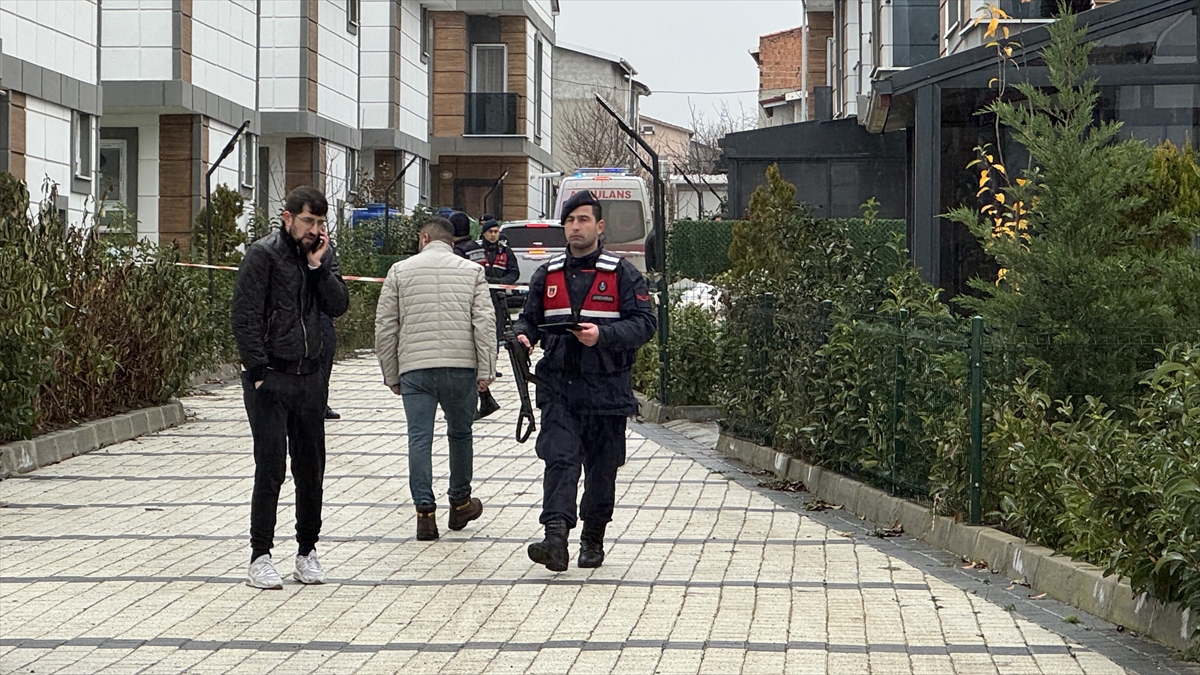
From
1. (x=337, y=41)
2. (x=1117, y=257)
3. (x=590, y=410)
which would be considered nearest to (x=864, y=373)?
(x=1117, y=257)

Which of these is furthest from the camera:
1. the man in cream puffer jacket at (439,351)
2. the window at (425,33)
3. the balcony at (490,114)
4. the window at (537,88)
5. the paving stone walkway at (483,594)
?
the window at (537,88)

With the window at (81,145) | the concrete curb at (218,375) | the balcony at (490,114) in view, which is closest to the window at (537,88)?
the balcony at (490,114)

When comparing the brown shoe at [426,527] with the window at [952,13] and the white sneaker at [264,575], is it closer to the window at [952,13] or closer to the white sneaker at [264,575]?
the white sneaker at [264,575]

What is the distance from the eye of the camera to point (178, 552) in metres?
9.83

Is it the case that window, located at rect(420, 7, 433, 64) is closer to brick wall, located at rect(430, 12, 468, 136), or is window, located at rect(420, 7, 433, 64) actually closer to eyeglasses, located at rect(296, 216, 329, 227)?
brick wall, located at rect(430, 12, 468, 136)

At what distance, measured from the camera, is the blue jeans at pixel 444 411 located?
10.6 m

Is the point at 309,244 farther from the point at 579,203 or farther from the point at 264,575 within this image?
the point at 264,575

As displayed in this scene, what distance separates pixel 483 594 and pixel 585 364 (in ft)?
4.64

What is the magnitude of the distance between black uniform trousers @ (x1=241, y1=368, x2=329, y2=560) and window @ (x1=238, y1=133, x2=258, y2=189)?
24.7 metres

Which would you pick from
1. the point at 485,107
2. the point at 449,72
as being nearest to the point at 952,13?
the point at 485,107

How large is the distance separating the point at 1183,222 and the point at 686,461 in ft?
15.5

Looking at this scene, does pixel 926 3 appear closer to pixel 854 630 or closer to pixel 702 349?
pixel 702 349

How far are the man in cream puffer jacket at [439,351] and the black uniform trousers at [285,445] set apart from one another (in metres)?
1.47

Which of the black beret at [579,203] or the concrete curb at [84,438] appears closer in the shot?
the black beret at [579,203]
